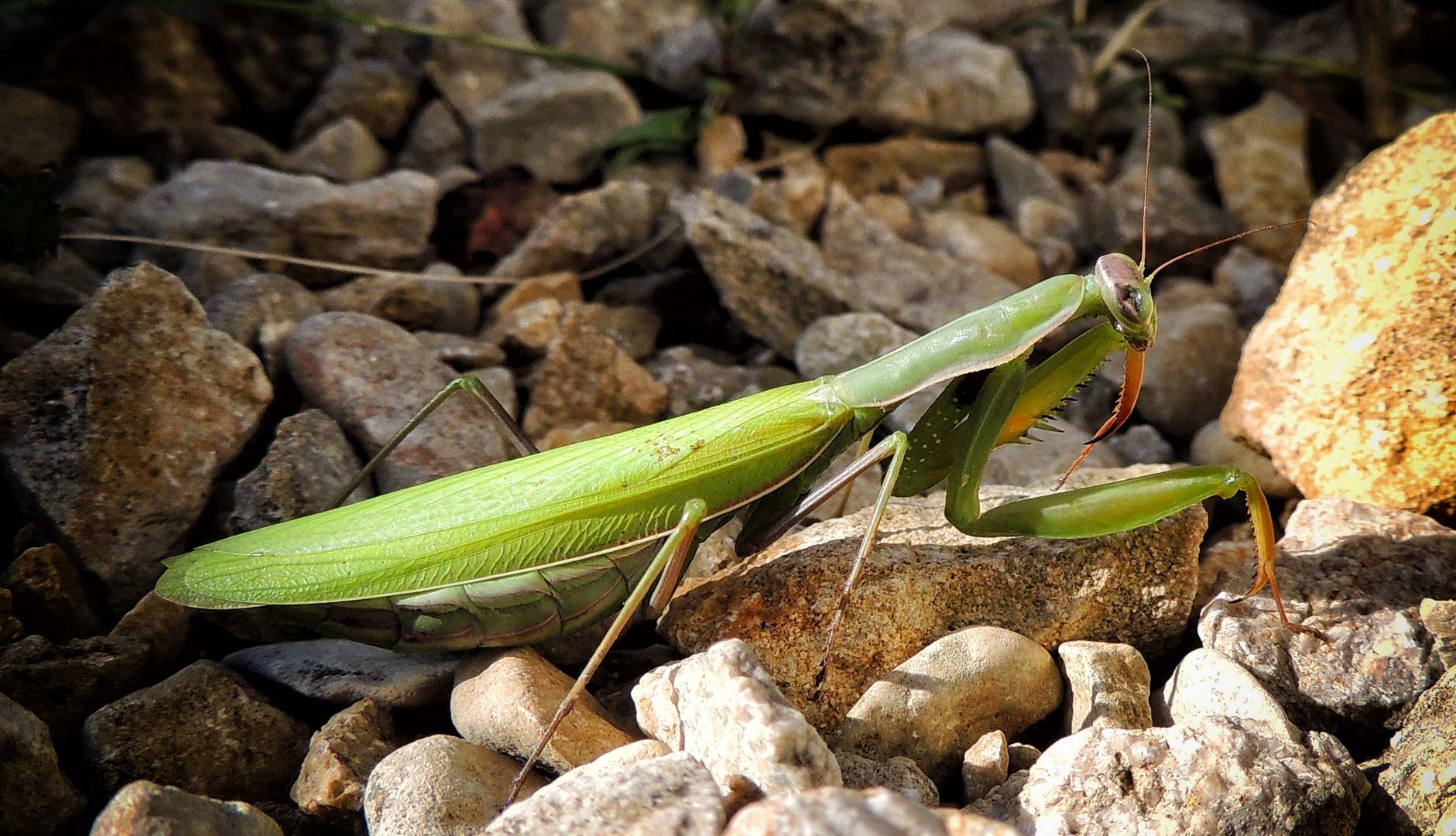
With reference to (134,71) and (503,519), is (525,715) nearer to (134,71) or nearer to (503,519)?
(503,519)

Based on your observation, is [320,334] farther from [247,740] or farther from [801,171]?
[801,171]

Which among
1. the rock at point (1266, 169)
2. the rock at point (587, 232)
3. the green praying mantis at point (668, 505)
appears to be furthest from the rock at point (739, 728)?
the rock at point (1266, 169)

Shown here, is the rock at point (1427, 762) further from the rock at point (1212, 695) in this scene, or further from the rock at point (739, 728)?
the rock at point (739, 728)

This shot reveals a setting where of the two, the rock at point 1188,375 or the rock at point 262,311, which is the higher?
the rock at point 262,311

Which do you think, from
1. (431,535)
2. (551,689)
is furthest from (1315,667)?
(431,535)

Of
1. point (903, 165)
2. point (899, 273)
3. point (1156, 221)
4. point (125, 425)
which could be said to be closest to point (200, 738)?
point (125, 425)
